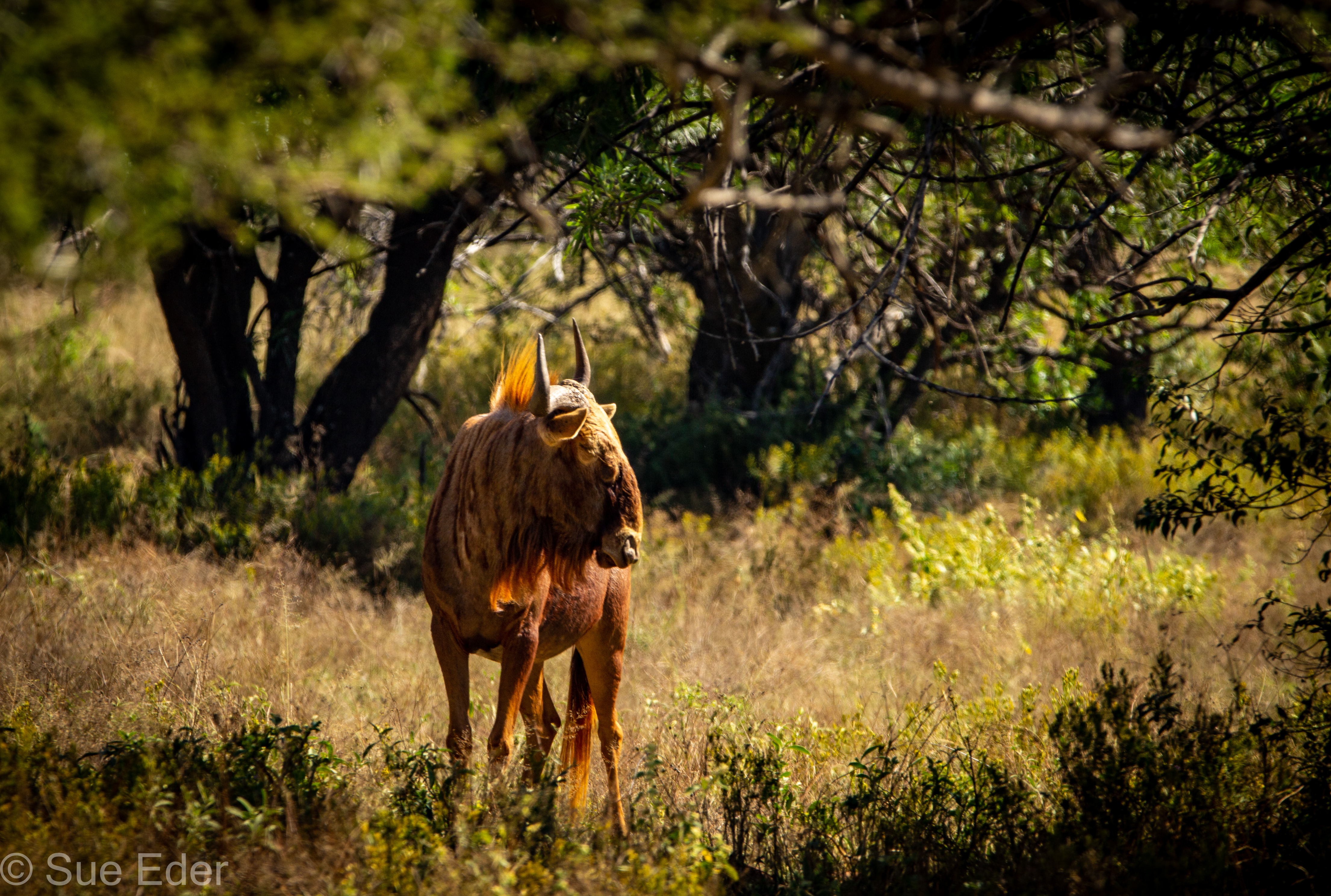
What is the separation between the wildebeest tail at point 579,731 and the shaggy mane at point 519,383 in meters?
1.16

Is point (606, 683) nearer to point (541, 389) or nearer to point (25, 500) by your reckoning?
point (541, 389)

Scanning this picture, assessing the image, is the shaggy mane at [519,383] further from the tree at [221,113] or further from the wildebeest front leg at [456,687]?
the tree at [221,113]

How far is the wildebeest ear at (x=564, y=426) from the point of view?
3.37 meters

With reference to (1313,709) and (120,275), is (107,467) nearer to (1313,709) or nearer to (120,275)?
(120,275)

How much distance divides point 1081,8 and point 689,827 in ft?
12.5

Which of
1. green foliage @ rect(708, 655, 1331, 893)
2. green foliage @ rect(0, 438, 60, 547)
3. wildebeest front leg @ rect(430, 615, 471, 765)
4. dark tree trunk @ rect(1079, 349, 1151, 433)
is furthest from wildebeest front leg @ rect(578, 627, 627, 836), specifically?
dark tree trunk @ rect(1079, 349, 1151, 433)

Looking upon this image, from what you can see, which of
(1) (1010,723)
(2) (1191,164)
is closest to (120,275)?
(1) (1010,723)

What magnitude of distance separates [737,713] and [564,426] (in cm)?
253

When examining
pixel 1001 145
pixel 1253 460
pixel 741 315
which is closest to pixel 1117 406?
pixel 741 315

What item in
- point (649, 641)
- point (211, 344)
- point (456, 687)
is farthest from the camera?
point (211, 344)

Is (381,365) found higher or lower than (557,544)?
higher

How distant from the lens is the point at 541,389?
135 inches

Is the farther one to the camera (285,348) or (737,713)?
(285,348)

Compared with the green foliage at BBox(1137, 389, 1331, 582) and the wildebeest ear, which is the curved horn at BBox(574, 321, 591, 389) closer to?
the wildebeest ear
